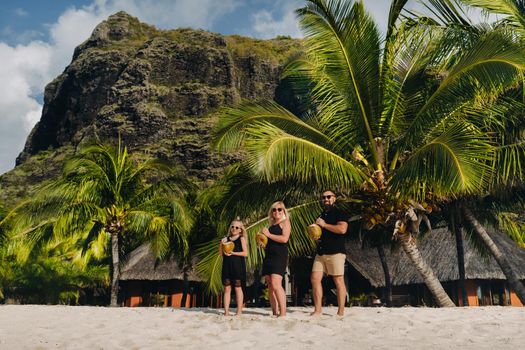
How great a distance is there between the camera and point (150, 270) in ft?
86.9

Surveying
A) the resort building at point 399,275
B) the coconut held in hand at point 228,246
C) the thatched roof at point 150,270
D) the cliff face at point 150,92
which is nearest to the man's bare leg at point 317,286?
the coconut held in hand at point 228,246

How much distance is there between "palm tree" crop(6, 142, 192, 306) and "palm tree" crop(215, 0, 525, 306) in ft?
22.3

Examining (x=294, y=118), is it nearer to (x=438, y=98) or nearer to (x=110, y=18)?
(x=438, y=98)

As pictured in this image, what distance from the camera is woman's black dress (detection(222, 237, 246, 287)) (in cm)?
745

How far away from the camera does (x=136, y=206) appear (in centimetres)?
1714

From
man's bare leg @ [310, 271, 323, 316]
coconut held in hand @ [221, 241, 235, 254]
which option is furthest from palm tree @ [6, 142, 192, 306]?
man's bare leg @ [310, 271, 323, 316]

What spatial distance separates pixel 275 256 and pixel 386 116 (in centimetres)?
444

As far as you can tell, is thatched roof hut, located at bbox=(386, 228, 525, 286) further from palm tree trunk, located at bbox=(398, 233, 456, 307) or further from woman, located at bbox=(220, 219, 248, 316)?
Result: woman, located at bbox=(220, 219, 248, 316)

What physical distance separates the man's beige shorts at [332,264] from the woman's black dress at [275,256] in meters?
0.54

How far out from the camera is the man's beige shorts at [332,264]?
712 cm

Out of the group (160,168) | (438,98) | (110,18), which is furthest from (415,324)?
(110,18)

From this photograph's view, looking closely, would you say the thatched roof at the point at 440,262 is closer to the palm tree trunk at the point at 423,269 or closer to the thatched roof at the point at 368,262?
the thatched roof at the point at 368,262

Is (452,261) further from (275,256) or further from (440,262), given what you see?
(275,256)

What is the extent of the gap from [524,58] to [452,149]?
182cm
